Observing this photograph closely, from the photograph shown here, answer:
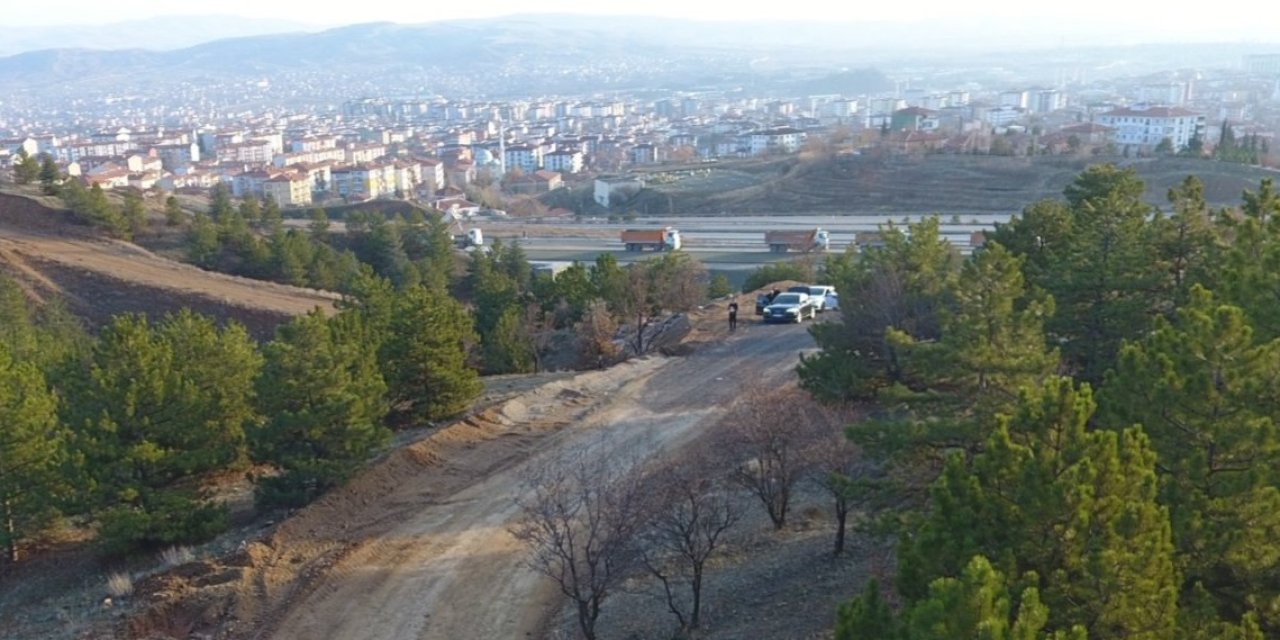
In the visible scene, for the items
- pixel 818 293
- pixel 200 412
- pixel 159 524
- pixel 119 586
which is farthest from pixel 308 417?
pixel 818 293

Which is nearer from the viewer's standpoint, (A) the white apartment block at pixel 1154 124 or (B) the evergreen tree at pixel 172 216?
(B) the evergreen tree at pixel 172 216

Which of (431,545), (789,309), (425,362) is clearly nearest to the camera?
(431,545)

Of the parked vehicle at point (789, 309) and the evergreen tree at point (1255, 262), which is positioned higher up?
the evergreen tree at point (1255, 262)

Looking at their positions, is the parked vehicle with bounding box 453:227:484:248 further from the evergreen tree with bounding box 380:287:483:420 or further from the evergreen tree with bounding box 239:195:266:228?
the evergreen tree with bounding box 380:287:483:420

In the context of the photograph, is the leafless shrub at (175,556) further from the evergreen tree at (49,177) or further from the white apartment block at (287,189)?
the white apartment block at (287,189)

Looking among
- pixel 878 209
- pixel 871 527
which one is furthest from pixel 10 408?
pixel 878 209

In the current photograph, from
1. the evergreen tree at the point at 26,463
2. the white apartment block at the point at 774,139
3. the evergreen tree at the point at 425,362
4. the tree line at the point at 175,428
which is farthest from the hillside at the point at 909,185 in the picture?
the evergreen tree at the point at 26,463

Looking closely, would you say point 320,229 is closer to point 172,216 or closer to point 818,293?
point 172,216

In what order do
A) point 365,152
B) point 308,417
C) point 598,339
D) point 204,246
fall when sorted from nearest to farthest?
1. point 308,417
2. point 598,339
3. point 204,246
4. point 365,152

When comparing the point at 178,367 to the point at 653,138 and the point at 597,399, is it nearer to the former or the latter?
the point at 597,399
